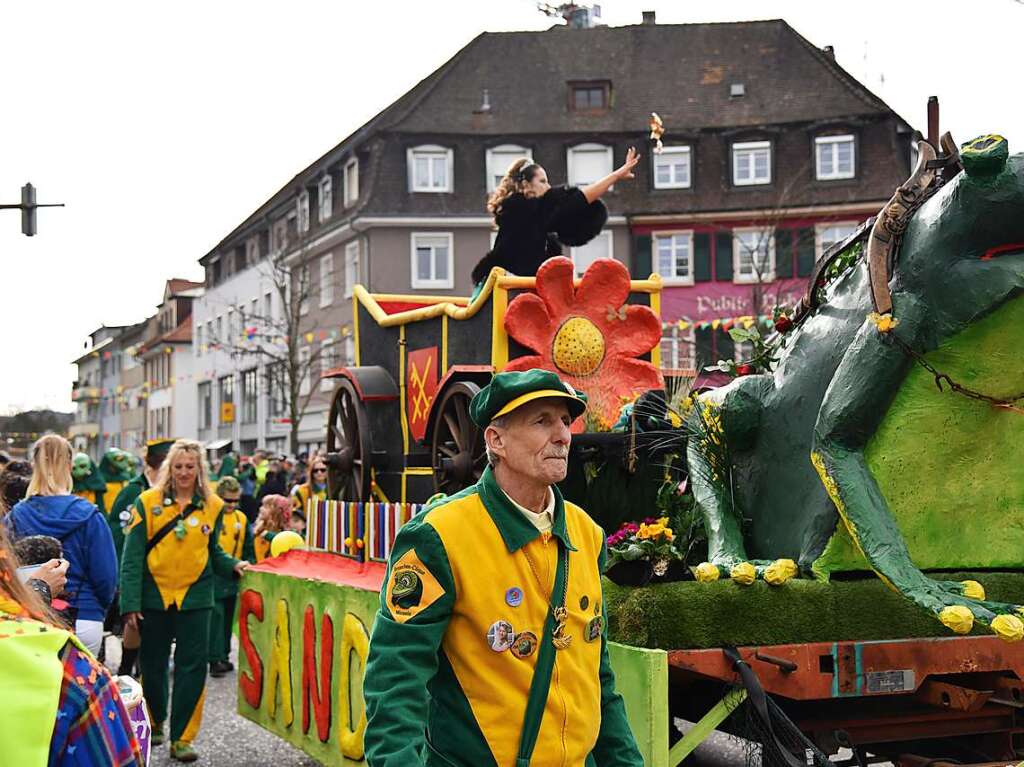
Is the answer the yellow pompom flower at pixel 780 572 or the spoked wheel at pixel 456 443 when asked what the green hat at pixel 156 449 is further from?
the yellow pompom flower at pixel 780 572

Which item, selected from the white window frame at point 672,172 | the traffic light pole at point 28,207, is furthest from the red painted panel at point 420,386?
the white window frame at point 672,172

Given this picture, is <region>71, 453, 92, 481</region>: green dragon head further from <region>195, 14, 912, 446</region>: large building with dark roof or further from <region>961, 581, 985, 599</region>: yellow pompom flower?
<region>195, 14, 912, 446</region>: large building with dark roof

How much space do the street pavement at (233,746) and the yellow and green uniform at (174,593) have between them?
0.30m

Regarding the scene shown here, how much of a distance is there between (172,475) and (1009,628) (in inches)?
210

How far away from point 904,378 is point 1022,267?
0.59m

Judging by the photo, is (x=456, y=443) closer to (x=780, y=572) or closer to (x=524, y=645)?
(x=780, y=572)

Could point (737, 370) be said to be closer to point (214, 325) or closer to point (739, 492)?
point (739, 492)

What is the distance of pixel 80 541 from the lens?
7.57m

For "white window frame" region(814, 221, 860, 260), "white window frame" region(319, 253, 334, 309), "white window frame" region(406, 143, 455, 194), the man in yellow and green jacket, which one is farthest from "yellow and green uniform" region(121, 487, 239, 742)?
"white window frame" region(319, 253, 334, 309)

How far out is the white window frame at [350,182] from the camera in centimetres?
4088

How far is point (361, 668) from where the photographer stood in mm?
6703

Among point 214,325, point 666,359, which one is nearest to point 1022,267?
point 666,359

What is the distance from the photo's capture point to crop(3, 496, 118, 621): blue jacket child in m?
7.49

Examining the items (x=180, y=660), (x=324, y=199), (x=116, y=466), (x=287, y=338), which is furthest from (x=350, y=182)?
(x=180, y=660)
